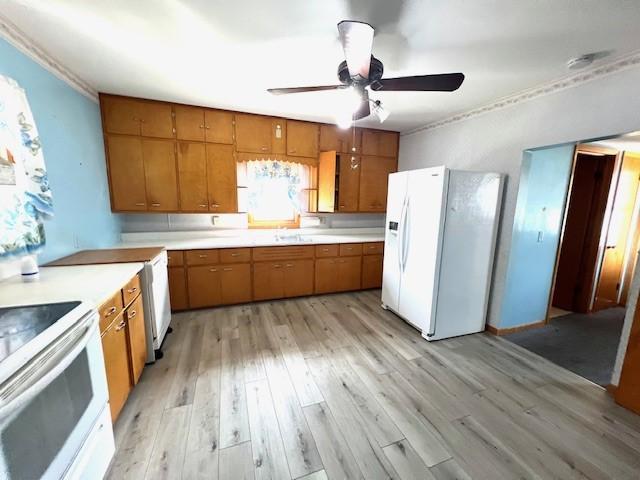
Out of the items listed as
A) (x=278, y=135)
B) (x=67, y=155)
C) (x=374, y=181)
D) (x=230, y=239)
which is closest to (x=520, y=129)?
(x=374, y=181)

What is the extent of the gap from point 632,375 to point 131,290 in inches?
140

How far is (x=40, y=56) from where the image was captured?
6.18ft

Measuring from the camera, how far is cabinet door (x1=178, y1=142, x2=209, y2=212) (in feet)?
10.2

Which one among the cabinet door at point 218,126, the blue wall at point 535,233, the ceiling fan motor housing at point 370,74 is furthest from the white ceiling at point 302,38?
the blue wall at point 535,233

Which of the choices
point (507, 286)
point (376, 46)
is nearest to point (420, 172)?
point (376, 46)

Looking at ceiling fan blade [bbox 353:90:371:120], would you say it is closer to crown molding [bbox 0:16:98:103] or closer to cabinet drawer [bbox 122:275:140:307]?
cabinet drawer [bbox 122:275:140:307]

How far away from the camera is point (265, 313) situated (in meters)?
3.14

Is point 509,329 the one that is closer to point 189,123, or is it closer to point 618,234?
point 618,234

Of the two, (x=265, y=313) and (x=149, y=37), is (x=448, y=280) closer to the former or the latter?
(x=265, y=313)

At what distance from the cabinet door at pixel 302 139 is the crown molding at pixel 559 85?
1.77 m

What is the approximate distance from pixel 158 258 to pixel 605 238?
5.12m

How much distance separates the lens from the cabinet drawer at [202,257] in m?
3.00

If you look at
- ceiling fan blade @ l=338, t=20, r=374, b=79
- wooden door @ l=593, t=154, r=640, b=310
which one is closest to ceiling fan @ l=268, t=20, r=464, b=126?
ceiling fan blade @ l=338, t=20, r=374, b=79

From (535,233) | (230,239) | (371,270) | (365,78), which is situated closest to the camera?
(365,78)
